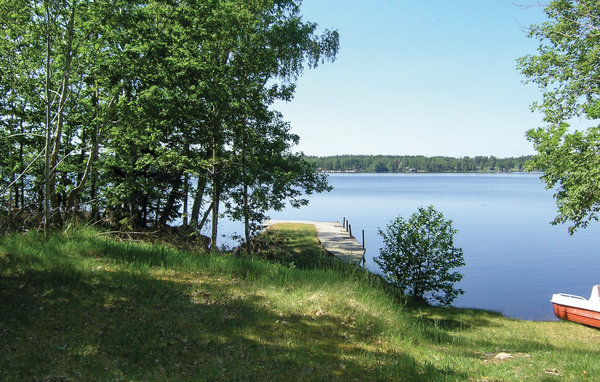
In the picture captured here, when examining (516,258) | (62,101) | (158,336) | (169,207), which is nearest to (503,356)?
(158,336)

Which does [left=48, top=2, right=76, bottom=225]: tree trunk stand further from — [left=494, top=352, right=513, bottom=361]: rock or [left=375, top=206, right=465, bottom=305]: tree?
[left=375, top=206, right=465, bottom=305]: tree

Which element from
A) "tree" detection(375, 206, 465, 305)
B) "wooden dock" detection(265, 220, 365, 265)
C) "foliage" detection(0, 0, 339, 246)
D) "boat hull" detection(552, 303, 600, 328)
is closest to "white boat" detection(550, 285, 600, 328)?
"boat hull" detection(552, 303, 600, 328)

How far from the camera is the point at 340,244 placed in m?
29.3

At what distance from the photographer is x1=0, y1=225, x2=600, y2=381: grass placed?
17.3 feet

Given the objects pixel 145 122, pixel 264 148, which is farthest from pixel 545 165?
pixel 145 122

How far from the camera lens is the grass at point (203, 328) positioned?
5273 millimetres

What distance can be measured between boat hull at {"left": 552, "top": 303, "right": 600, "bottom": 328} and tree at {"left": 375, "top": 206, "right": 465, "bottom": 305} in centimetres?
419

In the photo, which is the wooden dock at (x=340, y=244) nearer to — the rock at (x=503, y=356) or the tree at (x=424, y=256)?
the tree at (x=424, y=256)

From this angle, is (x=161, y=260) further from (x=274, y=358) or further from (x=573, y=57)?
(x=573, y=57)

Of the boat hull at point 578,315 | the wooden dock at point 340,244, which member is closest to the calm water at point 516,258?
the wooden dock at point 340,244

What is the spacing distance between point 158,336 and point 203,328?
0.71 meters

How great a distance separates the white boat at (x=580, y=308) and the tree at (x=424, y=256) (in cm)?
414

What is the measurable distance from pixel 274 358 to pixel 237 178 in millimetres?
10447

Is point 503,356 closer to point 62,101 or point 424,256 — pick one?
point 424,256
